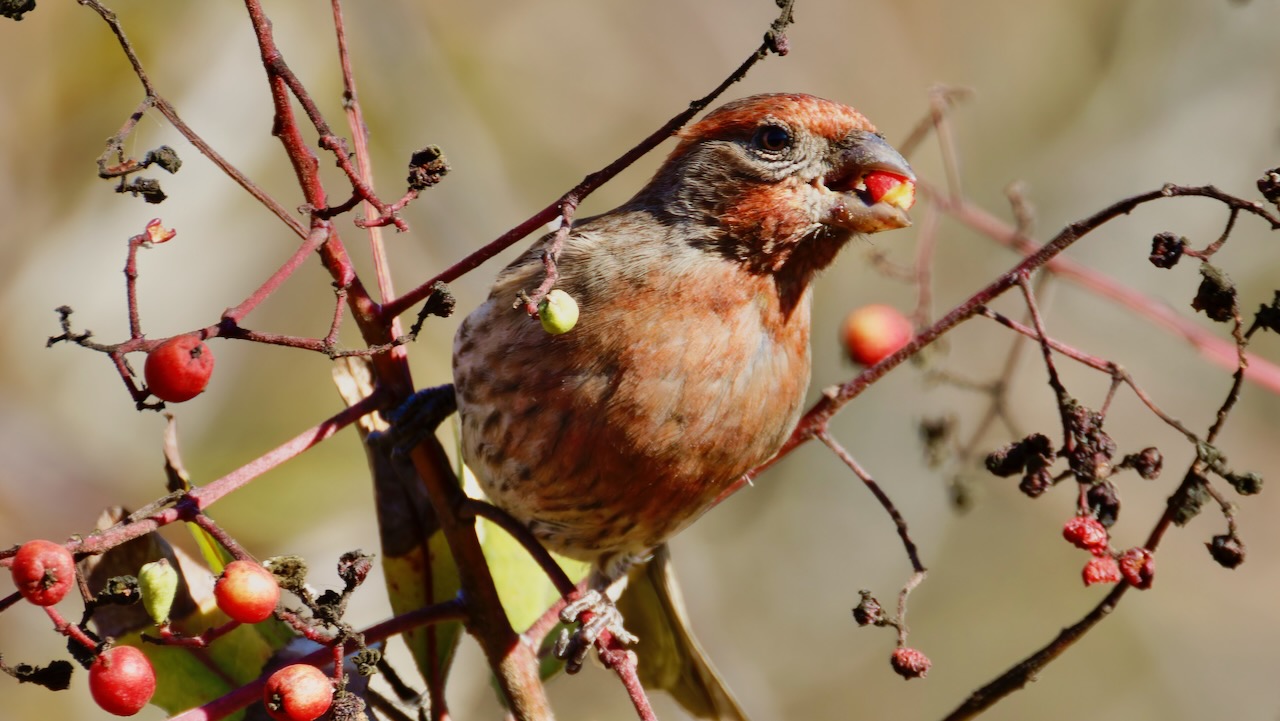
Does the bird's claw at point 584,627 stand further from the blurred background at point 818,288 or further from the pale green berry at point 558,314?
the blurred background at point 818,288

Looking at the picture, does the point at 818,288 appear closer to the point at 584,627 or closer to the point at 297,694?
the point at 584,627

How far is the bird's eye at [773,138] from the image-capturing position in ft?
12.0

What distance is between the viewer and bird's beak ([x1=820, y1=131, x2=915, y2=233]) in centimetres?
347

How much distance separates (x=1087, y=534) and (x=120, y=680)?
185 cm

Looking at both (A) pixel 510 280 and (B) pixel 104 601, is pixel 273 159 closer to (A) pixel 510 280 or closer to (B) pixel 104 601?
(A) pixel 510 280

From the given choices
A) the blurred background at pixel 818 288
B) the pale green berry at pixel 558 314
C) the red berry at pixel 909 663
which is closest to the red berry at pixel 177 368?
the pale green berry at pixel 558 314

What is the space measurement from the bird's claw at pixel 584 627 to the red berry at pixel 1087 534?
99 cm

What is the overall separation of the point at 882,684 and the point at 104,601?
741cm

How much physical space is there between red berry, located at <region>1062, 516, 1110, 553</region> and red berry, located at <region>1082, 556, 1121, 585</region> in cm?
3

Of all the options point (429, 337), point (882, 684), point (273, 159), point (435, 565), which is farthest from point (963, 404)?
point (435, 565)

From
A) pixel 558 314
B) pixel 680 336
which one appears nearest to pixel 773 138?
pixel 680 336

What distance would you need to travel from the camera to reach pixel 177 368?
2.15 metres

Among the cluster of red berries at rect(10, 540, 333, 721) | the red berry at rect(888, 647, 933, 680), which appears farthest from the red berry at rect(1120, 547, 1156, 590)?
the cluster of red berries at rect(10, 540, 333, 721)

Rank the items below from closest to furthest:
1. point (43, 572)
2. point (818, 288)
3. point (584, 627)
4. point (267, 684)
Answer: point (43, 572) < point (267, 684) < point (584, 627) < point (818, 288)
